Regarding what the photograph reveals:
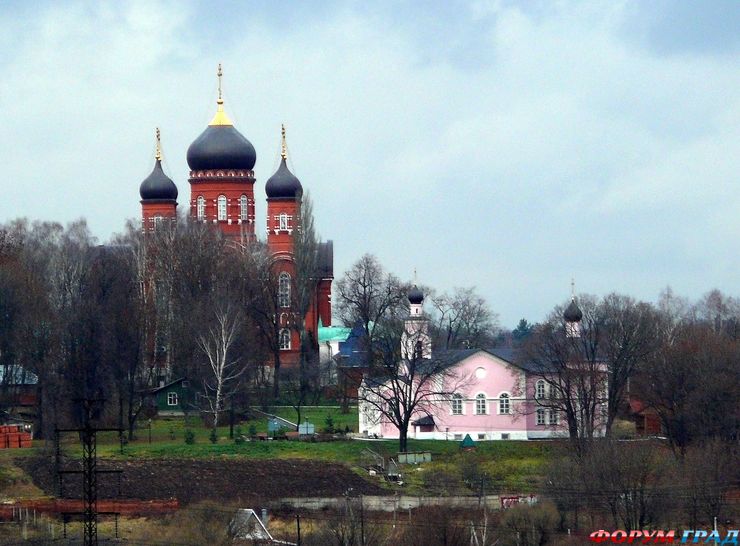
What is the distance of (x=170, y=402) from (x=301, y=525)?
1925 centimetres

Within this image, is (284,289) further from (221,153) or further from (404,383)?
(404,383)

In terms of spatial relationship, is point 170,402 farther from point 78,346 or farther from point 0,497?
point 0,497

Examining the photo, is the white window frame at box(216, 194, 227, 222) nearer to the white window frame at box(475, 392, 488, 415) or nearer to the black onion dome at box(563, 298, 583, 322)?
the black onion dome at box(563, 298, 583, 322)

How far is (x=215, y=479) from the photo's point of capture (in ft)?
172

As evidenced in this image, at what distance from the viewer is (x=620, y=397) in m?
59.9

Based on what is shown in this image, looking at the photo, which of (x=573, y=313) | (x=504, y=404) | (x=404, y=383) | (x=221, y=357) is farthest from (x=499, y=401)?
(x=221, y=357)

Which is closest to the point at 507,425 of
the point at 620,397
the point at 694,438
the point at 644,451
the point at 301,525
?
the point at 620,397

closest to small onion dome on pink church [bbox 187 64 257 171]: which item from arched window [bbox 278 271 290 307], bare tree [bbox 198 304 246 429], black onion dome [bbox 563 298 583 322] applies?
arched window [bbox 278 271 290 307]

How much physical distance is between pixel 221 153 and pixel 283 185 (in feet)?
8.75

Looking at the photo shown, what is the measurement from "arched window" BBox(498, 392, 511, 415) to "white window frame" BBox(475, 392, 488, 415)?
0.40m

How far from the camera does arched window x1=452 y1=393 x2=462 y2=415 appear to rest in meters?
61.5

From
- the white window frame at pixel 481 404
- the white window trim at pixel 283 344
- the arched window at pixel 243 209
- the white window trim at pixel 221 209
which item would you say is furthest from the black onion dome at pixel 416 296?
the white window trim at pixel 221 209

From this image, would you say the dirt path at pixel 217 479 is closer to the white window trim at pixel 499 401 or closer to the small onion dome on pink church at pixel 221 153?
the white window trim at pixel 499 401

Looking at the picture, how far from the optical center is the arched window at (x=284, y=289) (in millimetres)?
74438
